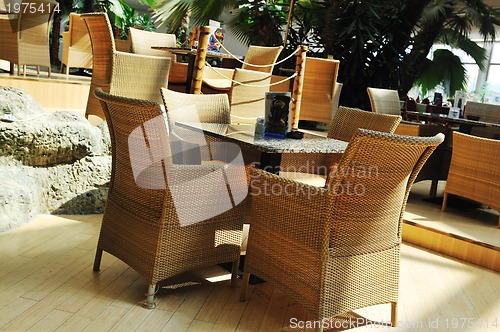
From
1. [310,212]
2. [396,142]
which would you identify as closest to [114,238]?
[310,212]

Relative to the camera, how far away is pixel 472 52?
1245 cm

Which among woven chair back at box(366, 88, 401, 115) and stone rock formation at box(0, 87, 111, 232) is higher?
woven chair back at box(366, 88, 401, 115)

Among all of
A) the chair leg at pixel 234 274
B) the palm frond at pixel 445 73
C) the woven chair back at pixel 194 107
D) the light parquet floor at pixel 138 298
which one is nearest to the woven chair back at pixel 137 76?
the woven chair back at pixel 194 107

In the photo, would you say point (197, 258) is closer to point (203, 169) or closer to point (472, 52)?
point (203, 169)

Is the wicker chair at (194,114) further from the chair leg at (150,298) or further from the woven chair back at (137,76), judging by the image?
the woven chair back at (137,76)

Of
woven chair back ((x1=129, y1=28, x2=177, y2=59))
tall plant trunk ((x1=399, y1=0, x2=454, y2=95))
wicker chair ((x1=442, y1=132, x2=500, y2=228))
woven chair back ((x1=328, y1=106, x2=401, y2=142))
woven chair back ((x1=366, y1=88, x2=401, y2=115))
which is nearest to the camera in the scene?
woven chair back ((x1=328, y1=106, x2=401, y2=142))

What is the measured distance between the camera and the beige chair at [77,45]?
7652mm

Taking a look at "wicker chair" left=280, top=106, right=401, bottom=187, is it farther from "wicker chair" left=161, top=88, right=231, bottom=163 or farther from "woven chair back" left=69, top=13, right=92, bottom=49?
"woven chair back" left=69, top=13, right=92, bottom=49

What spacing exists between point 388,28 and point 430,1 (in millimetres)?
755

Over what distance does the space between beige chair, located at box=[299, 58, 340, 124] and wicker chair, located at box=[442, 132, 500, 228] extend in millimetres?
2676

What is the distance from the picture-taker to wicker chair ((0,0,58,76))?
20.2 ft

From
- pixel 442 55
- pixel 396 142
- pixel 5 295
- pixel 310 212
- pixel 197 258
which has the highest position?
pixel 442 55

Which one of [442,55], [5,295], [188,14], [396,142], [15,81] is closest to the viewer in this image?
[396,142]

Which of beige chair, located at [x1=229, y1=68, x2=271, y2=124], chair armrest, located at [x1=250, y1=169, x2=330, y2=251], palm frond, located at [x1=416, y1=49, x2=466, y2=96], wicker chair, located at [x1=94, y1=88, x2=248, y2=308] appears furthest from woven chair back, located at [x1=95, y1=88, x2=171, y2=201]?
palm frond, located at [x1=416, y1=49, x2=466, y2=96]
